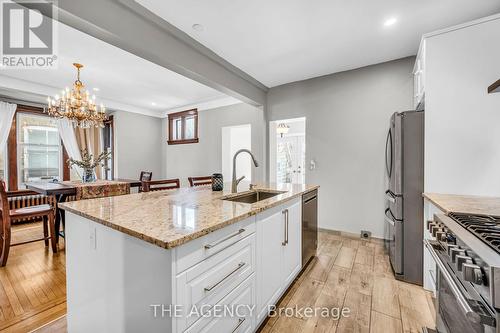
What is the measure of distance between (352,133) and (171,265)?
3187 millimetres

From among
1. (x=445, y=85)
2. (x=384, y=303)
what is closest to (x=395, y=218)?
(x=384, y=303)

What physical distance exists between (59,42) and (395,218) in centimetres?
432

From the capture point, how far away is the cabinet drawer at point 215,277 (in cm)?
88

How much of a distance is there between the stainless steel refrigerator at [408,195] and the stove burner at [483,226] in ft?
3.01

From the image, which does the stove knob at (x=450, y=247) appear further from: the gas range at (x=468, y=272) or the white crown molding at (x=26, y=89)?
the white crown molding at (x=26, y=89)

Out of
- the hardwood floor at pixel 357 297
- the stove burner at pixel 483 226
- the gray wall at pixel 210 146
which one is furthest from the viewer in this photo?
the gray wall at pixel 210 146

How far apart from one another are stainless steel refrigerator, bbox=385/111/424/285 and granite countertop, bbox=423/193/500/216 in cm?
26

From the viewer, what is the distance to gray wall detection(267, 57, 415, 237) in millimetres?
2960

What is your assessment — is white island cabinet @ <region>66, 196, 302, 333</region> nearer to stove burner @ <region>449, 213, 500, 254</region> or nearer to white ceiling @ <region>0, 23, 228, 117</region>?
stove burner @ <region>449, 213, 500, 254</region>

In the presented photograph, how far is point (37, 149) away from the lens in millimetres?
4500

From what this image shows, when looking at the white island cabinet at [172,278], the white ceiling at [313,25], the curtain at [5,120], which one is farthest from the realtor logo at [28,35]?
the white island cabinet at [172,278]

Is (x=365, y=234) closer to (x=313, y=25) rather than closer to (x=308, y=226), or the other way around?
(x=308, y=226)

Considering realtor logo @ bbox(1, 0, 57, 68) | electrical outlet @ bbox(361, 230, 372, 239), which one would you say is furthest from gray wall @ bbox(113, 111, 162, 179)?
electrical outlet @ bbox(361, 230, 372, 239)

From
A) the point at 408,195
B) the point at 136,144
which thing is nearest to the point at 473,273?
the point at 408,195
